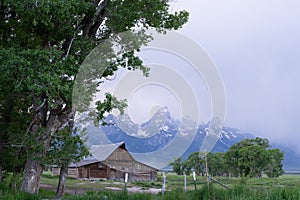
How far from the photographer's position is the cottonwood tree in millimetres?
8195

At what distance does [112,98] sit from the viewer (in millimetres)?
9398

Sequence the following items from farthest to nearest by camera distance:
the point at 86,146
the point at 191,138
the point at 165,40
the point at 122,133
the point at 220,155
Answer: the point at 220,155 < the point at 86,146 < the point at 165,40 < the point at 122,133 < the point at 191,138

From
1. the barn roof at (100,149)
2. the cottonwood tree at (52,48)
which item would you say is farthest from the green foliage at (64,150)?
the barn roof at (100,149)

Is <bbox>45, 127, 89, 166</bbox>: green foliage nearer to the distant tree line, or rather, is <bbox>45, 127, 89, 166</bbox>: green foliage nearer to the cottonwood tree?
the cottonwood tree

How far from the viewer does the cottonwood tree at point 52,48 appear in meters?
8.20

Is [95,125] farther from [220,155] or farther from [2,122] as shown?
[220,155]

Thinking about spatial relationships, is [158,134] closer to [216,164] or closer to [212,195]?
A: [212,195]

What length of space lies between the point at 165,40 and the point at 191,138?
3496mm

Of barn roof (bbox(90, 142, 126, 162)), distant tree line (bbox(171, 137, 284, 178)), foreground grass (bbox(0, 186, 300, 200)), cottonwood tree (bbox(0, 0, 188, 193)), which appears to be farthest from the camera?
distant tree line (bbox(171, 137, 284, 178))

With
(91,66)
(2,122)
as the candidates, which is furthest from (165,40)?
(2,122)

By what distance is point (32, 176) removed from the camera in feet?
33.0

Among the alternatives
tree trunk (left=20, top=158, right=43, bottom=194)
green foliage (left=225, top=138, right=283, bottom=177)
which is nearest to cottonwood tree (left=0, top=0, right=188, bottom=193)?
tree trunk (left=20, top=158, right=43, bottom=194)

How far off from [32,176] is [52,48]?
405 centimetres

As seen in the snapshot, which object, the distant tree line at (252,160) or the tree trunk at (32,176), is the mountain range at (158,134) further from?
the distant tree line at (252,160)
